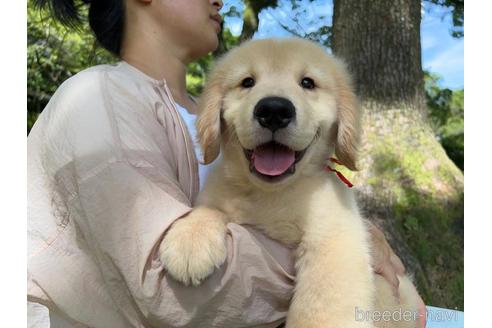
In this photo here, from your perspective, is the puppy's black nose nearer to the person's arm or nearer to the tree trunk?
the person's arm

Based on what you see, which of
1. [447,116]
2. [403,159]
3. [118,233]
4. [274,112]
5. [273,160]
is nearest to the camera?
[118,233]

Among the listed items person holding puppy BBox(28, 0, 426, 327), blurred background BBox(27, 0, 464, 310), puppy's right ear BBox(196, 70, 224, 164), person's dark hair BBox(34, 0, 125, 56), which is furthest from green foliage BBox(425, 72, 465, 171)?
person holding puppy BBox(28, 0, 426, 327)

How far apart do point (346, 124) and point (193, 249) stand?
0.76 meters

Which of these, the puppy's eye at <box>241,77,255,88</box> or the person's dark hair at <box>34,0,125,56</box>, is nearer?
the puppy's eye at <box>241,77,255,88</box>

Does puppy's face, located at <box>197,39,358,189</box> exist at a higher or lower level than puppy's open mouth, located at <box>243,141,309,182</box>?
higher

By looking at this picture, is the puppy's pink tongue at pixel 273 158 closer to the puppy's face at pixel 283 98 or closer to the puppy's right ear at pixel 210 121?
the puppy's face at pixel 283 98

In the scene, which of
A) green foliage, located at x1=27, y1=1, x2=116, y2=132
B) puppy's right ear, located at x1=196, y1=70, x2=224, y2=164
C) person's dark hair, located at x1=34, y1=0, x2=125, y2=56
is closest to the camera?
puppy's right ear, located at x1=196, y1=70, x2=224, y2=164

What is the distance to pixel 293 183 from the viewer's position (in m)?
1.76

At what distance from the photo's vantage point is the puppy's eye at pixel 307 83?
180 cm

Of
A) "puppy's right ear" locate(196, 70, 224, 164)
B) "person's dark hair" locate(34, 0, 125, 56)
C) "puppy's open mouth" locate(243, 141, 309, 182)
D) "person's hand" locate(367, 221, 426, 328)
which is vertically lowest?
"person's hand" locate(367, 221, 426, 328)

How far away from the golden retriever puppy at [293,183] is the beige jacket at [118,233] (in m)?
0.06

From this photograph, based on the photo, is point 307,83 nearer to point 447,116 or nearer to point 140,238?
point 140,238

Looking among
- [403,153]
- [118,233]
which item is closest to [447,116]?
[403,153]

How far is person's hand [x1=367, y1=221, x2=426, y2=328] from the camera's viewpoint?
72.2 inches
